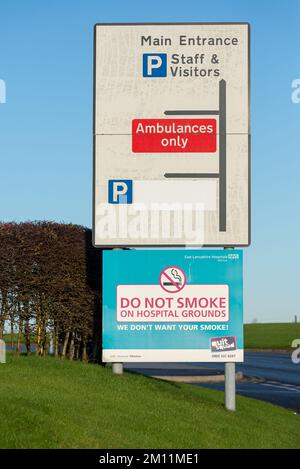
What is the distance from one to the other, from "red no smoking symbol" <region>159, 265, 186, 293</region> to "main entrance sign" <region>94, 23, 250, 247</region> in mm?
544

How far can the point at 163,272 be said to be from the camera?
16.5m

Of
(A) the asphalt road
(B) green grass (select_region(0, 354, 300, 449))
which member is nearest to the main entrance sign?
(B) green grass (select_region(0, 354, 300, 449))

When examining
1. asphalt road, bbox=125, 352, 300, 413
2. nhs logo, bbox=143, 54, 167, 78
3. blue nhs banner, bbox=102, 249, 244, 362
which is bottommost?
asphalt road, bbox=125, 352, 300, 413

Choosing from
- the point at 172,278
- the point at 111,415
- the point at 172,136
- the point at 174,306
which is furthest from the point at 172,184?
the point at 111,415

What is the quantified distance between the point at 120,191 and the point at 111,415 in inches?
206

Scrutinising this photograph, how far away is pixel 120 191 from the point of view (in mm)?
16688

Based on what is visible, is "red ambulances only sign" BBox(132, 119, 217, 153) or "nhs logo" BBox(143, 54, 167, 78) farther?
"nhs logo" BBox(143, 54, 167, 78)

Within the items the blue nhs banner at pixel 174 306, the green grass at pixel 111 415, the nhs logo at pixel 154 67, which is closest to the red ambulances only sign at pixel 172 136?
the nhs logo at pixel 154 67

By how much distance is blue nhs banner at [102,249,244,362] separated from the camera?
16.4m

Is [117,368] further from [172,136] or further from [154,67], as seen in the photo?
[154,67]

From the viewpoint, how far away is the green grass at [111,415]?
10938mm

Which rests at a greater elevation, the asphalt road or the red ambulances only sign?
the red ambulances only sign

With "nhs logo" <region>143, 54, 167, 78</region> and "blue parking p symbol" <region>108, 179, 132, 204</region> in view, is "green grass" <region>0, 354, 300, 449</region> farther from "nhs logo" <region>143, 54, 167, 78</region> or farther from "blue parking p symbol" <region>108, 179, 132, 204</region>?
"nhs logo" <region>143, 54, 167, 78</region>
